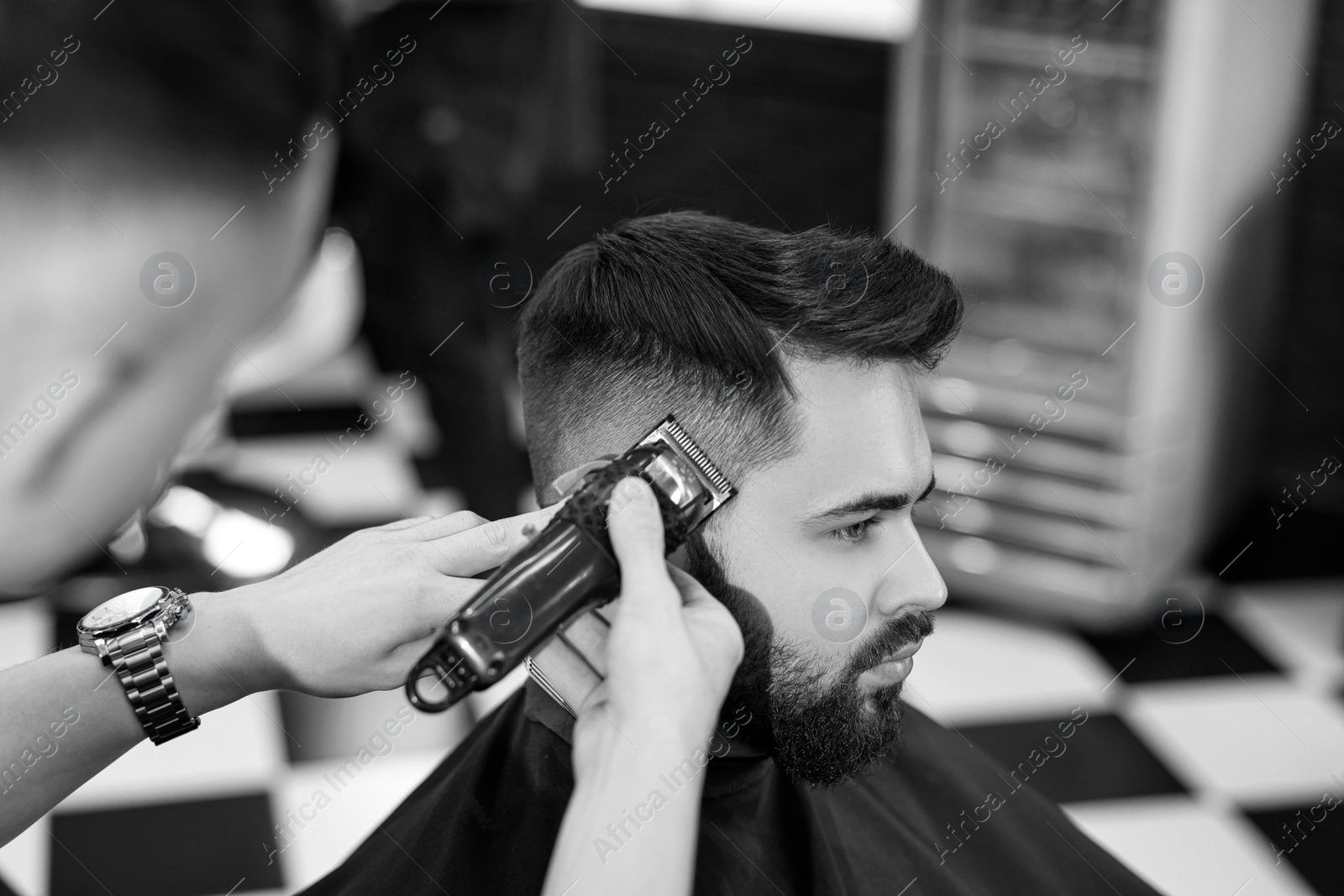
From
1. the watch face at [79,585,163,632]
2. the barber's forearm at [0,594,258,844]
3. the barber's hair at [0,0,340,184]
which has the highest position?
the barber's hair at [0,0,340,184]

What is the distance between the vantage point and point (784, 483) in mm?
1396

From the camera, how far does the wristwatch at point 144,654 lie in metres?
1.29

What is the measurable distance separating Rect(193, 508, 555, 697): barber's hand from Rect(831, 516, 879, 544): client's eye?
36 cm

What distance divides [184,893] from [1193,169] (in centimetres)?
238

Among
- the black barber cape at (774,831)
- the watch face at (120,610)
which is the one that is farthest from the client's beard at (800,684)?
the watch face at (120,610)

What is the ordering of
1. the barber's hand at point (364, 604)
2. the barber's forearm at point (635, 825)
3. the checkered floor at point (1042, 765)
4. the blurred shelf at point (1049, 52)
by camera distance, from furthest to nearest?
the blurred shelf at point (1049, 52) < the checkered floor at point (1042, 765) < the barber's hand at point (364, 604) < the barber's forearm at point (635, 825)

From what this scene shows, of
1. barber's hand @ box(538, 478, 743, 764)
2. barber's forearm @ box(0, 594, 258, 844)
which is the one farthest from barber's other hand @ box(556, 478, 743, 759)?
barber's forearm @ box(0, 594, 258, 844)

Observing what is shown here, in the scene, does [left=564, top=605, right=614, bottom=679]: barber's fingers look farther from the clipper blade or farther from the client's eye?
the client's eye

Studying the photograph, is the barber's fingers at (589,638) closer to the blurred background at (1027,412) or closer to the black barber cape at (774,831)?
the black barber cape at (774,831)

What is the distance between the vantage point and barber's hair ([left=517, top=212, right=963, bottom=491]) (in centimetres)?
139

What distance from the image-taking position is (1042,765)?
2719 mm

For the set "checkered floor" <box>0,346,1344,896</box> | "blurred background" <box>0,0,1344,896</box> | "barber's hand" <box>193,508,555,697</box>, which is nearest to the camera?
"barber's hand" <box>193,508,555,697</box>

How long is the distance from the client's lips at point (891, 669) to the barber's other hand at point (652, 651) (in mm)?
352

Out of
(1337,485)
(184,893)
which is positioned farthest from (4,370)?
(1337,485)
